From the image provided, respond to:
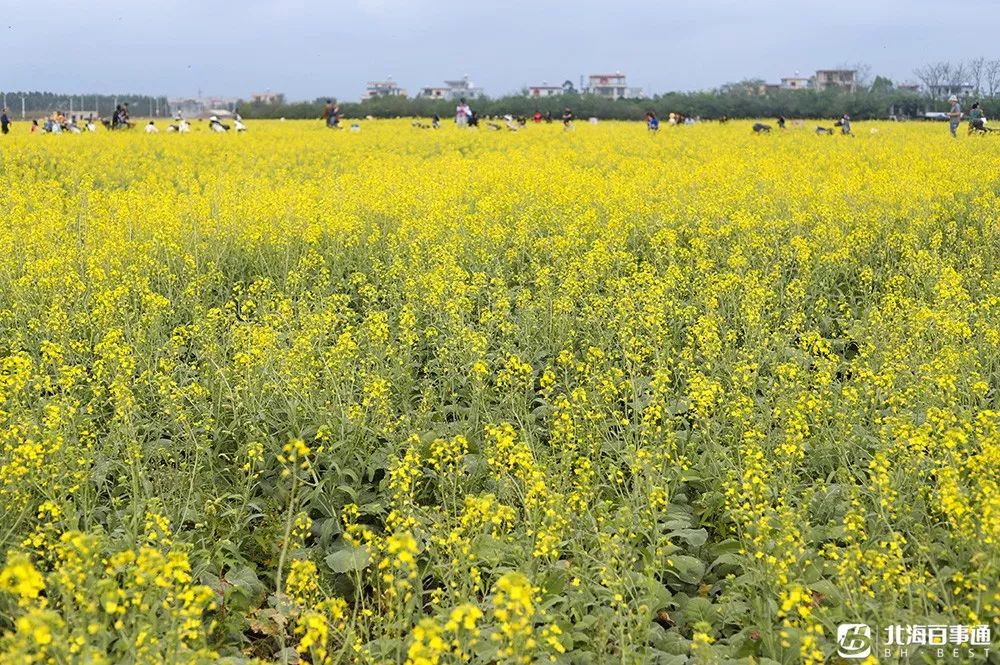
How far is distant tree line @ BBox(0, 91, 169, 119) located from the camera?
1870 inches

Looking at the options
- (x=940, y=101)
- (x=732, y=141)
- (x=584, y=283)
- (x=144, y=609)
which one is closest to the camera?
(x=144, y=609)

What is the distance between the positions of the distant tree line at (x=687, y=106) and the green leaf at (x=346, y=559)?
146 feet

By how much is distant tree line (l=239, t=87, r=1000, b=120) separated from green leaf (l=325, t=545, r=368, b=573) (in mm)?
44519

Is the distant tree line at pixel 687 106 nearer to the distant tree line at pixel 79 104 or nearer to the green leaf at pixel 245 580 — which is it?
the distant tree line at pixel 79 104

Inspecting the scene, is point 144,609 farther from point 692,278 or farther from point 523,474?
point 692,278

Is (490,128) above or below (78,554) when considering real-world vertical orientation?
above

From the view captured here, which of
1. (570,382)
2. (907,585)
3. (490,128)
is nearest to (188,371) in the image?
(570,382)

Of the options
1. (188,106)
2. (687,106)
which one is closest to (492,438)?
(687,106)

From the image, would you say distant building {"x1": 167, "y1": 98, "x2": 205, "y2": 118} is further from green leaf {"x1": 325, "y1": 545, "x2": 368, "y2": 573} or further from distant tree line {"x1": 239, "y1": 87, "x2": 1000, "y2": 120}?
green leaf {"x1": 325, "y1": 545, "x2": 368, "y2": 573}

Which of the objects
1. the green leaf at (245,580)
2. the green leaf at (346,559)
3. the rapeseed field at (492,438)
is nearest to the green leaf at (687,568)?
the rapeseed field at (492,438)

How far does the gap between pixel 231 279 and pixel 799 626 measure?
6.16 meters

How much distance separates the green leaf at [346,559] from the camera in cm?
369

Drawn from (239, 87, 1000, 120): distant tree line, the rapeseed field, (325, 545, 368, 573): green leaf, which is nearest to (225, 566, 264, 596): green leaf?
the rapeseed field

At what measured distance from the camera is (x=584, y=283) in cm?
675
